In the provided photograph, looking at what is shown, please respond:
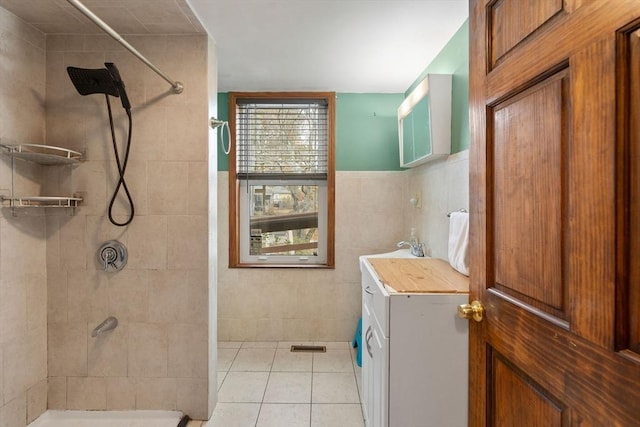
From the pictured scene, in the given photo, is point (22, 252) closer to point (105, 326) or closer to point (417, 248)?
point (105, 326)

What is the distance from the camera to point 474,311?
0.94 metres

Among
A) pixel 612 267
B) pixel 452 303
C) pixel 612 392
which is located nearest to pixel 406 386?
pixel 452 303

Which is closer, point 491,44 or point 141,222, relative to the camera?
point 491,44

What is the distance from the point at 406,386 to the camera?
1198 millimetres

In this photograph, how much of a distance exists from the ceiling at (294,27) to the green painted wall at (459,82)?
0.21 feet

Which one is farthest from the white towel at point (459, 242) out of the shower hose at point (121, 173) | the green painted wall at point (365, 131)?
the shower hose at point (121, 173)

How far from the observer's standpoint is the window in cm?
269

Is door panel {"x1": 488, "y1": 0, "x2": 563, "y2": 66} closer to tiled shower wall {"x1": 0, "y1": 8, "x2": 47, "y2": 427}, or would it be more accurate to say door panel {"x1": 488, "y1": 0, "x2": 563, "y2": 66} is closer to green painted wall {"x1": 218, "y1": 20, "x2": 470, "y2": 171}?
green painted wall {"x1": 218, "y1": 20, "x2": 470, "y2": 171}

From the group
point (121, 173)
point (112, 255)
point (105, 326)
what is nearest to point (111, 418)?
point (105, 326)

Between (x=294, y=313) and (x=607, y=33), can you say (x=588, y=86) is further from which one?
(x=294, y=313)

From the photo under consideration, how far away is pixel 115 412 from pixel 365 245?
199cm

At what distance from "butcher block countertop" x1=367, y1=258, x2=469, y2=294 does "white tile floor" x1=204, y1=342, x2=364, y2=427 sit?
933 mm

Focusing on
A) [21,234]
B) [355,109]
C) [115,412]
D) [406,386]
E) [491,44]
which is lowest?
[115,412]

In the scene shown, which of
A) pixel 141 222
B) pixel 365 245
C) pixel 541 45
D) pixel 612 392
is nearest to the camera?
pixel 612 392
